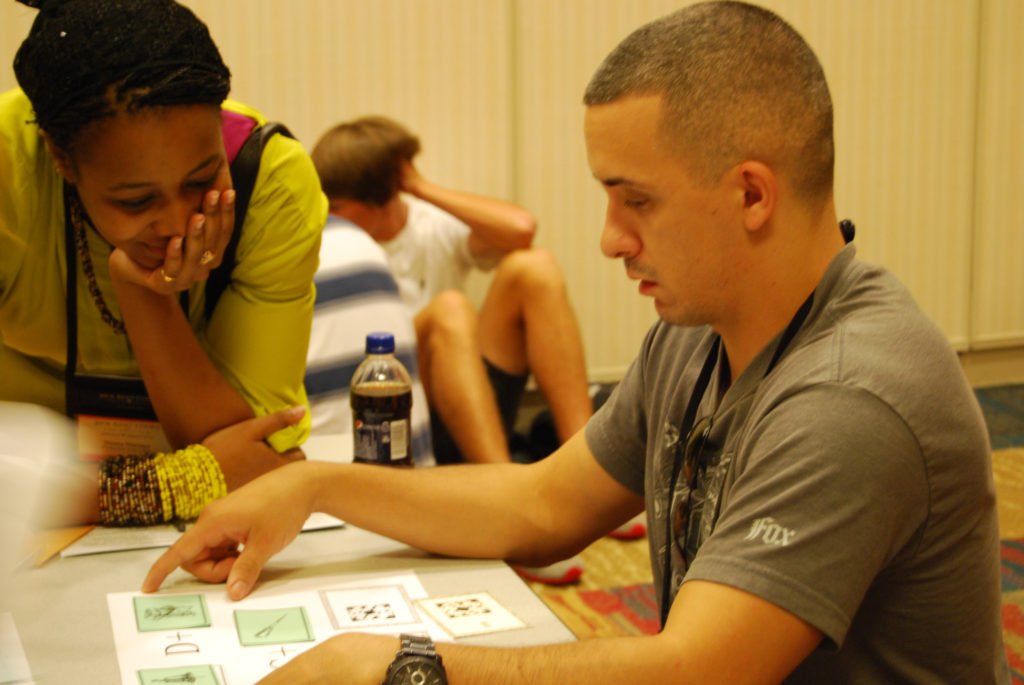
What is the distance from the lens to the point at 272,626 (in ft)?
3.56

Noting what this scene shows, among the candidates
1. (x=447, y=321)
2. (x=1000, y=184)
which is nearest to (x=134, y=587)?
(x=447, y=321)

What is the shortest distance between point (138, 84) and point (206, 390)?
1.47 ft

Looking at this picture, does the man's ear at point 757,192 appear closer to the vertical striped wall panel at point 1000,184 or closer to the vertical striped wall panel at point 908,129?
the vertical striped wall panel at point 908,129

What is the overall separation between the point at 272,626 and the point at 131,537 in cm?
35

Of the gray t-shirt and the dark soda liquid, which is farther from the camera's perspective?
the dark soda liquid

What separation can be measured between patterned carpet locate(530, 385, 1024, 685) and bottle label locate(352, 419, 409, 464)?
0.65 meters

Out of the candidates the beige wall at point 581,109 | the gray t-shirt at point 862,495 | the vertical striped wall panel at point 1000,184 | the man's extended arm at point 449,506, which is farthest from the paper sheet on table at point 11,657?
the vertical striped wall panel at point 1000,184

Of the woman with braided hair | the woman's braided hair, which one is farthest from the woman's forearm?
the woman's braided hair

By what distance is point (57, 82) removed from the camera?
1.22m

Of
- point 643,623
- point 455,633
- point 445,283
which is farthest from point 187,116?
point 445,283

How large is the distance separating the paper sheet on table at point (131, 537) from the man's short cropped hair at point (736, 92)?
71 cm

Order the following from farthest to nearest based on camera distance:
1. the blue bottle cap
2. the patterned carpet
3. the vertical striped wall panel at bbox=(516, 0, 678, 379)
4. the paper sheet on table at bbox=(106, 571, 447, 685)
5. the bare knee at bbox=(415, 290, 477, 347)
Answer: the vertical striped wall panel at bbox=(516, 0, 678, 379), the bare knee at bbox=(415, 290, 477, 347), the patterned carpet, the blue bottle cap, the paper sheet on table at bbox=(106, 571, 447, 685)

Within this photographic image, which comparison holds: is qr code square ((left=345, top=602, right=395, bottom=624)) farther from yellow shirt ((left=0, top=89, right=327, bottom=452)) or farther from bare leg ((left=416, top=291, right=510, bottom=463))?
bare leg ((left=416, top=291, right=510, bottom=463))

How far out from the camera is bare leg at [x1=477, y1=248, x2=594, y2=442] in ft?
9.96
